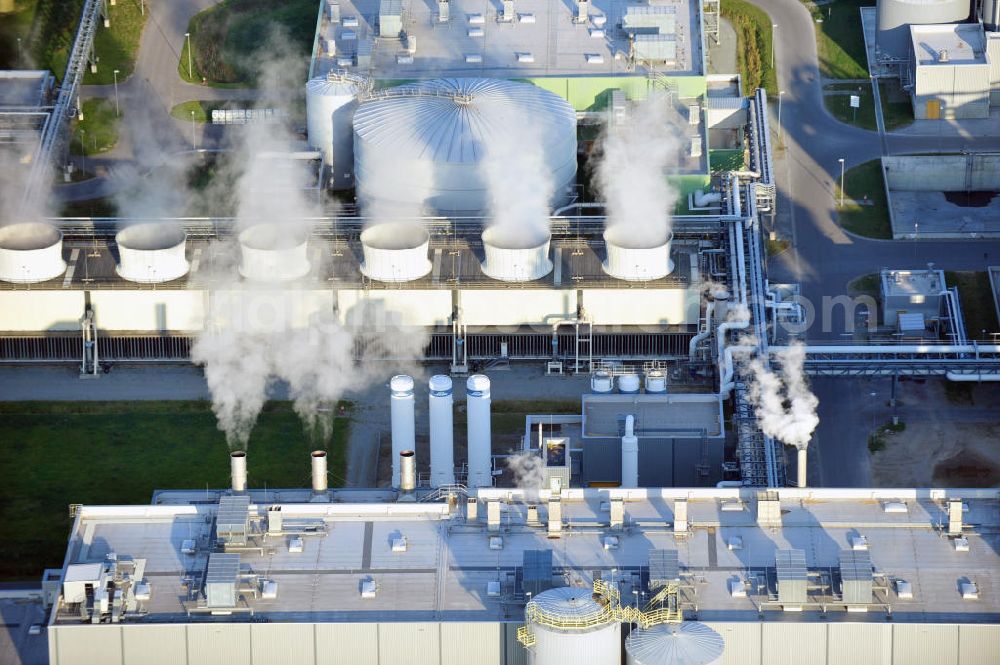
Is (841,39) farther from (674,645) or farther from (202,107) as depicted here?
(674,645)

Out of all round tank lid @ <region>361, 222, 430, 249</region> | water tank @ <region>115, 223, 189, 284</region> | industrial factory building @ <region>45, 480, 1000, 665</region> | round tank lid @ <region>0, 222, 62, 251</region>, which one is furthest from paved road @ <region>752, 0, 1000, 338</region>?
round tank lid @ <region>0, 222, 62, 251</region>

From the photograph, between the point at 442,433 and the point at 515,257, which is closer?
the point at 442,433

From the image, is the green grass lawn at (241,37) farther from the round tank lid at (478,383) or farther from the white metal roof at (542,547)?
the white metal roof at (542,547)

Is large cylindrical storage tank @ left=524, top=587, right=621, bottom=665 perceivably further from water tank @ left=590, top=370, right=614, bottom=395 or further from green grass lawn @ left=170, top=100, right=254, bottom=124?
green grass lawn @ left=170, top=100, right=254, bottom=124

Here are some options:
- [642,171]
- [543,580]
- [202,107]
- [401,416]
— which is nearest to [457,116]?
[642,171]

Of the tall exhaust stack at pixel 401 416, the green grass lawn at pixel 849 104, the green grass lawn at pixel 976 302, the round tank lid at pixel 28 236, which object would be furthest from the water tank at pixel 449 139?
the tall exhaust stack at pixel 401 416

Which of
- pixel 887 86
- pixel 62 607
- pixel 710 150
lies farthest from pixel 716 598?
pixel 887 86
